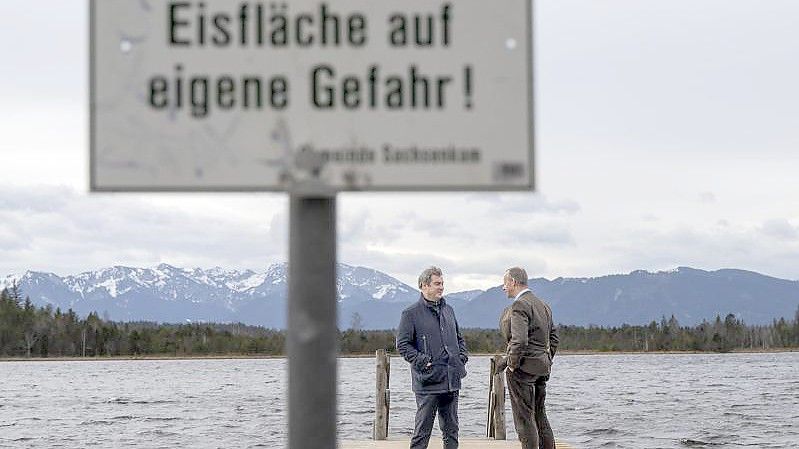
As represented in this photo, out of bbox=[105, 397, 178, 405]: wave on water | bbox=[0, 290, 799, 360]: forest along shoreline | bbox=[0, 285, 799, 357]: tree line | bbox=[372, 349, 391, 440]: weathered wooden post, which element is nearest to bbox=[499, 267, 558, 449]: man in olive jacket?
bbox=[372, 349, 391, 440]: weathered wooden post

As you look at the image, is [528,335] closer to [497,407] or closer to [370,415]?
[497,407]

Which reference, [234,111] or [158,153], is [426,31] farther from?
[158,153]

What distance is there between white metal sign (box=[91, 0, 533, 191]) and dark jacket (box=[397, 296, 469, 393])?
7396 millimetres

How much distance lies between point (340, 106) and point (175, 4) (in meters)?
0.40

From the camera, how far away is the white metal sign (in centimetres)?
232

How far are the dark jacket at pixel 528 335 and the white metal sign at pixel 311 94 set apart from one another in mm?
7178

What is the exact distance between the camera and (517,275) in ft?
31.3

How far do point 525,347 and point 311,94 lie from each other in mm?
7417

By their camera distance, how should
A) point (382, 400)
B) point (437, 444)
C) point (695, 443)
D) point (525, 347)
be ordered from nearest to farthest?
point (525, 347)
point (437, 444)
point (382, 400)
point (695, 443)

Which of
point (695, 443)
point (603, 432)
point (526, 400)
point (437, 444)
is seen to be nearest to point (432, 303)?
point (526, 400)

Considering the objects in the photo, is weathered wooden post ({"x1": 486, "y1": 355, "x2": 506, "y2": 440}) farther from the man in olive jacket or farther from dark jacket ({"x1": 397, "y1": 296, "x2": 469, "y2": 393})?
dark jacket ({"x1": 397, "y1": 296, "x2": 469, "y2": 393})

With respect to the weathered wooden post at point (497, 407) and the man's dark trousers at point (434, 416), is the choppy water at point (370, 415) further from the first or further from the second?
the man's dark trousers at point (434, 416)

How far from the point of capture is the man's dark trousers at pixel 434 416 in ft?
32.7

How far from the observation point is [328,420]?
89.7 inches
